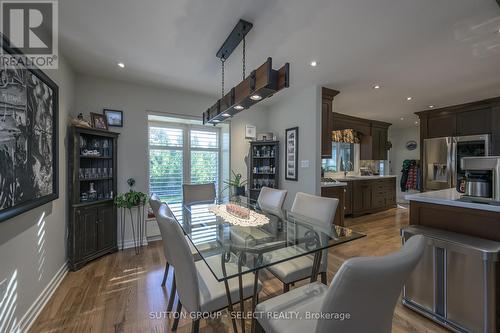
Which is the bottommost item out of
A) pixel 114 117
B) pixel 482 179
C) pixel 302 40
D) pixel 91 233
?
pixel 91 233

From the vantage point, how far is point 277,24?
1873 mm

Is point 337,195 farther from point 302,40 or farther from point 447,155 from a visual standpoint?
point 447,155

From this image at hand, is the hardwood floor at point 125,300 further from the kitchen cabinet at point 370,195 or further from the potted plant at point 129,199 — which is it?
the kitchen cabinet at point 370,195

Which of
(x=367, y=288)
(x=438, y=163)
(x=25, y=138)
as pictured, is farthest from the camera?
(x=438, y=163)

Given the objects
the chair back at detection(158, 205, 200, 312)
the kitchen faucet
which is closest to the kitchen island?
the chair back at detection(158, 205, 200, 312)

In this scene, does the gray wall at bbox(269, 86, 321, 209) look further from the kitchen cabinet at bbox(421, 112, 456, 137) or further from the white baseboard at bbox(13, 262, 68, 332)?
the kitchen cabinet at bbox(421, 112, 456, 137)

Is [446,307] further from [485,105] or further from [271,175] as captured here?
[485,105]

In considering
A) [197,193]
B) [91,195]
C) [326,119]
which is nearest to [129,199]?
[91,195]

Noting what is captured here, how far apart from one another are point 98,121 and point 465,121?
6661 mm

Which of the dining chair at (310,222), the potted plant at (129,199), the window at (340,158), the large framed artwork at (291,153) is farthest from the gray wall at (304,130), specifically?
the potted plant at (129,199)

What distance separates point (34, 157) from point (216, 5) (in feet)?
6.33

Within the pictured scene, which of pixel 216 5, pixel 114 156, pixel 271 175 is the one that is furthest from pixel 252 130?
pixel 216 5

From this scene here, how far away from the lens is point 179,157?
13.4ft

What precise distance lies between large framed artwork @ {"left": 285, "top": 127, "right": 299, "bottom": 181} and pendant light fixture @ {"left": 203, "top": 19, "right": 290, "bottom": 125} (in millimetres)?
1685
